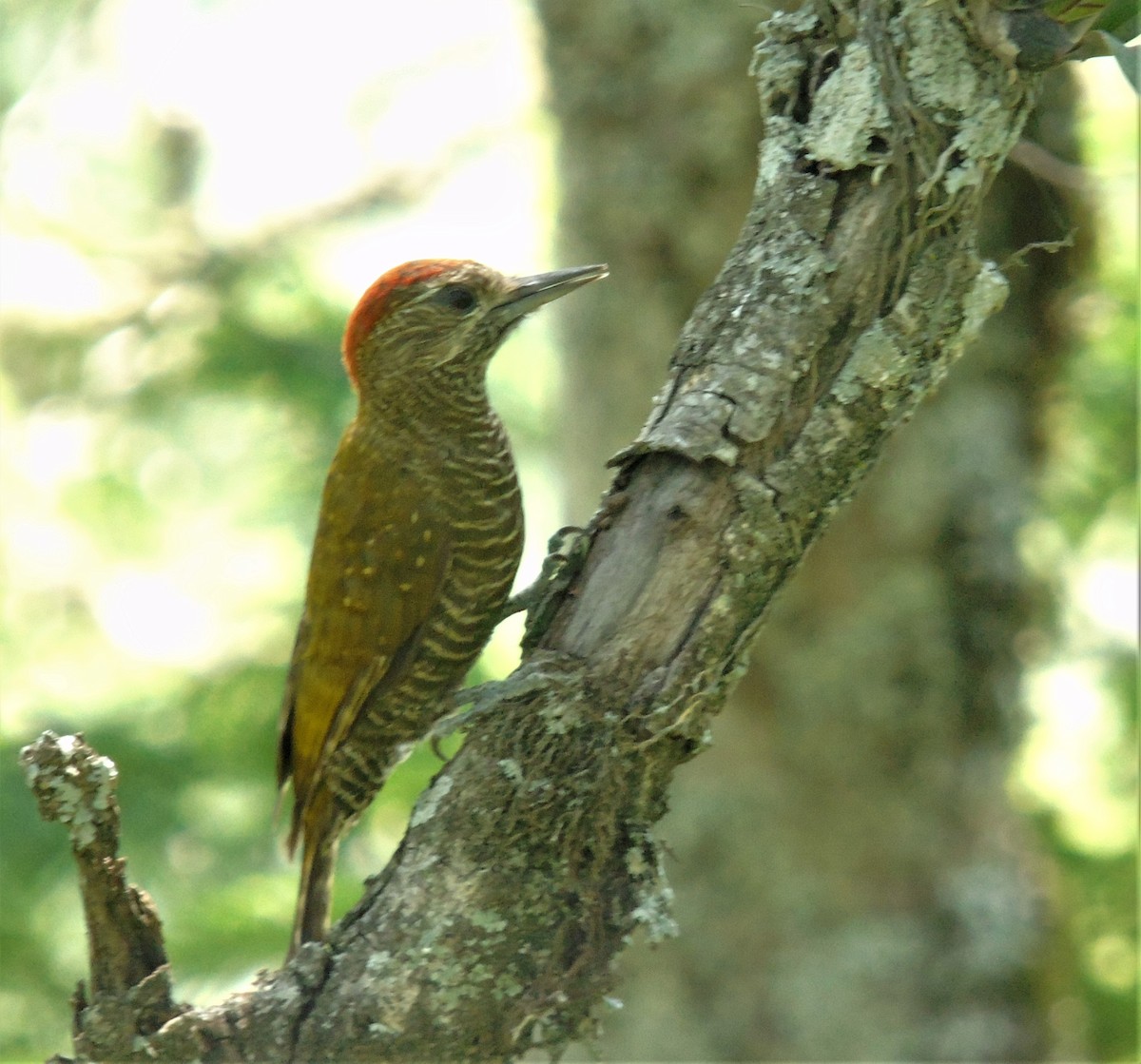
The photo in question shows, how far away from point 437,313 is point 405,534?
0.47 metres

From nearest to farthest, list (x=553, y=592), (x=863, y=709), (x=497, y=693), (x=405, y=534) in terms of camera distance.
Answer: (x=497, y=693)
(x=553, y=592)
(x=405, y=534)
(x=863, y=709)

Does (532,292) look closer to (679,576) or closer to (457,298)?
(457,298)

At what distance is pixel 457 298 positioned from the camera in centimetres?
296

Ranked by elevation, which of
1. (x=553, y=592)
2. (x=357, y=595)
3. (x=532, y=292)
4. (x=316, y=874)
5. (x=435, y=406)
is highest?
(x=532, y=292)

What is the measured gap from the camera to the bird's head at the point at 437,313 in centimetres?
293

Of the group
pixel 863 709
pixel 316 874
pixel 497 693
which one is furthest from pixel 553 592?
pixel 863 709

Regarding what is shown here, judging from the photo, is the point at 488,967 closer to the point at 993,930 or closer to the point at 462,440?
the point at 462,440

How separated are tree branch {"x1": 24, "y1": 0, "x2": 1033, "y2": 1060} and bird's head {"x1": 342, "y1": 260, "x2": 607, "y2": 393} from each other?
96 cm

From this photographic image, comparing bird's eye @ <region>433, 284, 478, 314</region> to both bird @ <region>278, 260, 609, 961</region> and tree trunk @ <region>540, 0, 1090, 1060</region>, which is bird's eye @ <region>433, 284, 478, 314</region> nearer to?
bird @ <region>278, 260, 609, 961</region>

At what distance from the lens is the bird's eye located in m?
2.95

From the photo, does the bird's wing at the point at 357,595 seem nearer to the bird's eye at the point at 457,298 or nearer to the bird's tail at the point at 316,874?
the bird's tail at the point at 316,874

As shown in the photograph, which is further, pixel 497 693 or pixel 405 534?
pixel 405 534

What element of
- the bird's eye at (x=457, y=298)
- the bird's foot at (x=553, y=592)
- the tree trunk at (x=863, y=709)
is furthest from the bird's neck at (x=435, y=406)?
the tree trunk at (x=863, y=709)

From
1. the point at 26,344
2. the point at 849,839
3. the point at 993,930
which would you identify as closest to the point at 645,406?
the point at 849,839
